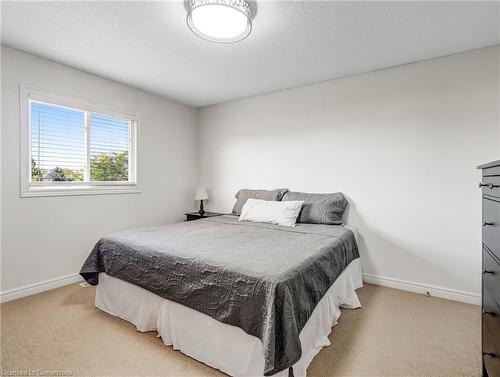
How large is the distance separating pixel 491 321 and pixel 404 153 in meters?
1.90

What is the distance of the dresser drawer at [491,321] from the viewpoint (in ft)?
3.44

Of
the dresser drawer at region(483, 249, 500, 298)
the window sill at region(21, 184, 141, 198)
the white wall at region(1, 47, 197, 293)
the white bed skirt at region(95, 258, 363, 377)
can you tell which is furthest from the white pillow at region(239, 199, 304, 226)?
the dresser drawer at region(483, 249, 500, 298)

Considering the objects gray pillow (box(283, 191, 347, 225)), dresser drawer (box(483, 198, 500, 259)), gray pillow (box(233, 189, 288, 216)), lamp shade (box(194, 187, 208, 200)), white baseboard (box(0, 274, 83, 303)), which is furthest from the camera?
lamp shade (box(194, 187, 208, 200))

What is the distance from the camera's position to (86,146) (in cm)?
299

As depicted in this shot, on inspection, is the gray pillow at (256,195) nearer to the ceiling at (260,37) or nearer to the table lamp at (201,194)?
the table lamp at (201,194)

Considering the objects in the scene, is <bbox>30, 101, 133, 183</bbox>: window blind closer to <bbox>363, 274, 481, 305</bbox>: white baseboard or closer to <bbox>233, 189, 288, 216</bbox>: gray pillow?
<bbox>233, 189, 288, 216</bbox>: gray pillow

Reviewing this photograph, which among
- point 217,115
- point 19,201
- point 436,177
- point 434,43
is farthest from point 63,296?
point 434,43

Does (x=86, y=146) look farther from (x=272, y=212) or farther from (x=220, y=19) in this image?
(x=272, y=212)

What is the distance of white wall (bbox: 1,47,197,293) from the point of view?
238 centimetres

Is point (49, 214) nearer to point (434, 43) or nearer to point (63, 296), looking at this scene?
point (63, 296)

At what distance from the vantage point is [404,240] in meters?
2.70

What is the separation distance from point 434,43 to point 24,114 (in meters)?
3.90

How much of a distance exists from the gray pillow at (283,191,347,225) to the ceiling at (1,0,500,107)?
1.45 m

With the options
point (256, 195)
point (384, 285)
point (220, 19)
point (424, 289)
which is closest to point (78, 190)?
point (256, 195)
